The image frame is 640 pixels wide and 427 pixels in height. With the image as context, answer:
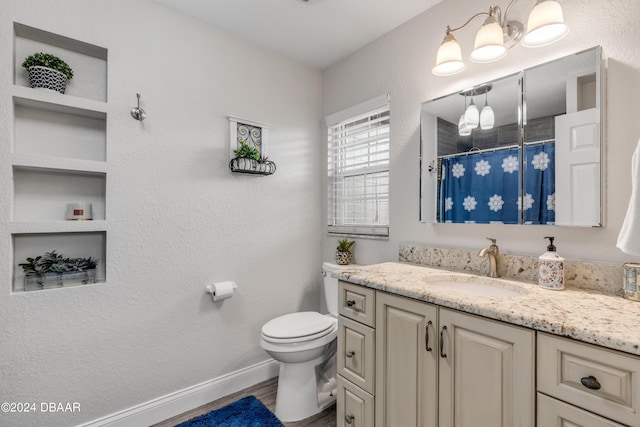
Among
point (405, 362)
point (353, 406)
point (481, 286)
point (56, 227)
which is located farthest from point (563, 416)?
point (56, 227)

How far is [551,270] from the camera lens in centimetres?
122

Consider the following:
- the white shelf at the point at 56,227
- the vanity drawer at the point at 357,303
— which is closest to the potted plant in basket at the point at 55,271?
the white shelf at the point at 56,227

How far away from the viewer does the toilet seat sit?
1.71 meters

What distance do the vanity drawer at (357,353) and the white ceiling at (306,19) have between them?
183cm

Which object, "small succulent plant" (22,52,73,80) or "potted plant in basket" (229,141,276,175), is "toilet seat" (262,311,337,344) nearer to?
"potted plant in basket" (229,141,276,175)

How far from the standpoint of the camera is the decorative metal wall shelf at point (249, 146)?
203cm

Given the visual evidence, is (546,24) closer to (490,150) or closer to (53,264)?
(490,150)

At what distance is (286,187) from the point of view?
7.80 ft

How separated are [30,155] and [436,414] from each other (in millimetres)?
2125

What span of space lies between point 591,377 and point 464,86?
1.46 m

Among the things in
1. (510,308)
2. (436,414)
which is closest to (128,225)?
(436,414)

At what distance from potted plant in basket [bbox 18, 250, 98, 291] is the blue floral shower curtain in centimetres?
202

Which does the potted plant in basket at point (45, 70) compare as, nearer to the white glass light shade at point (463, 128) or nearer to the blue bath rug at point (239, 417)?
the blue bath rug at point (239, 417)

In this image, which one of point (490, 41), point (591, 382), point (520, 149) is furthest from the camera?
point (520, 149)
